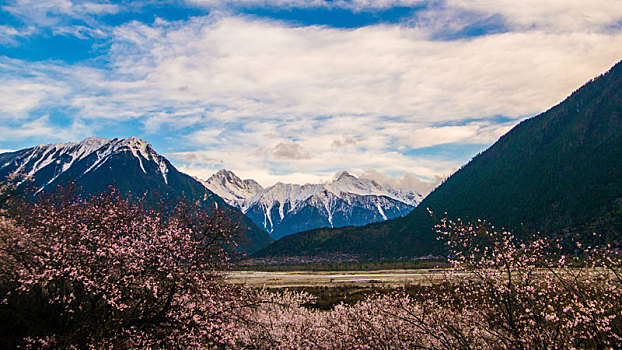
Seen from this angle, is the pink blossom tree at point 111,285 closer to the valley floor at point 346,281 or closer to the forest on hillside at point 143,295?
the forest on hillside at point 143,295

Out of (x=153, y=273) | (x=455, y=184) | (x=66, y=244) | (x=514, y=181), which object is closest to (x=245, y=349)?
(x=153, y=273)

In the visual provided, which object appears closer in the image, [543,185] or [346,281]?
[346,281]

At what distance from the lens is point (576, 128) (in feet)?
486

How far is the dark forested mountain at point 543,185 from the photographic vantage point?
4190 inches

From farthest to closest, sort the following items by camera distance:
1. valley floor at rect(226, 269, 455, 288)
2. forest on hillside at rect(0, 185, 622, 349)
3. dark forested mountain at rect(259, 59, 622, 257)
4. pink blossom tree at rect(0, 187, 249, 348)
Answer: dark forested mountain at rect(259, 59, 622, 257), valley floor at rect(226, 269, 455, 288), pink blossom tree at rect(0, 187, 249, 348), forest on hillside at rect(0, 185, 622, 349)

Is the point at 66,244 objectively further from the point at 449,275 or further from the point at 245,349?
the point at 449,275

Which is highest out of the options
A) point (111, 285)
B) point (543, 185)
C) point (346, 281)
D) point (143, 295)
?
point (543, 185)

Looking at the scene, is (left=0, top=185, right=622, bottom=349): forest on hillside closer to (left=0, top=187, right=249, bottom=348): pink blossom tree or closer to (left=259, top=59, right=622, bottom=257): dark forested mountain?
(left=0, top=187, right=249, bottom=348): pink blossom tree

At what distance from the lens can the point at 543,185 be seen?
434 ft

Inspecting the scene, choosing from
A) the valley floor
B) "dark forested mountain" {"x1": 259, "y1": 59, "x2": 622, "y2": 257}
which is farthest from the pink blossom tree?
"dark forested mountain" {"x1": 259, "y1": 59, "x2": 622, "y2": 257}

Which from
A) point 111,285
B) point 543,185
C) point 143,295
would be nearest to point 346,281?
point 143,295

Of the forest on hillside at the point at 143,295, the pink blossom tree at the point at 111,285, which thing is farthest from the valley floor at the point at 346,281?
the pink blossom tree at the point at 111,285

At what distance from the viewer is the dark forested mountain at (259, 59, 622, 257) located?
10644cm

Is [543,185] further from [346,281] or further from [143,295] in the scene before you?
→ [143,295]
